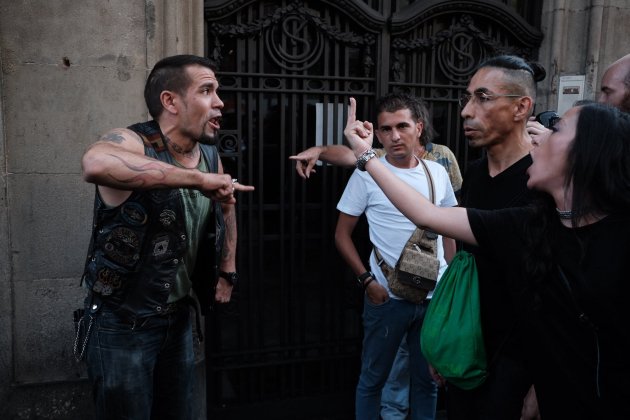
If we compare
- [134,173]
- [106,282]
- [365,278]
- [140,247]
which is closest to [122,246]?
[140,247]

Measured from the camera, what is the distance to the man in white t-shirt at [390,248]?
3379 mm

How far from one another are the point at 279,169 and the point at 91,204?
1.28m

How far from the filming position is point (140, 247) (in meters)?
2.42

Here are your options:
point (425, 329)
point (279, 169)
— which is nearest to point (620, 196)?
point (425, 329)

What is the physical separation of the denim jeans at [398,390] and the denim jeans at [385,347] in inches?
14.8

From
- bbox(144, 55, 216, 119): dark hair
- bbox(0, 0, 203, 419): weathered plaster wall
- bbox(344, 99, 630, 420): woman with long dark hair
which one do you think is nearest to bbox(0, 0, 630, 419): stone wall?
bbox(0, 0, 203, 419): weathered plaster wall

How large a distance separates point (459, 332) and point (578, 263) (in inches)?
28.0

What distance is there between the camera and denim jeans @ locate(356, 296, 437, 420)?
3.37 m

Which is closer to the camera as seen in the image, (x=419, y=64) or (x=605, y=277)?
(x=605, y=277)

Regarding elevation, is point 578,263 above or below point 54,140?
below

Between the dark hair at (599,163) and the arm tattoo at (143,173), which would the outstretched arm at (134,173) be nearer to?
the arm tattoo at (143,173)

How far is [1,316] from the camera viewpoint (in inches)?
133

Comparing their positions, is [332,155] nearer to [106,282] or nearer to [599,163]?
[106,282]

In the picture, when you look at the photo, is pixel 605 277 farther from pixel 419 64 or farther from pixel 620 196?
pixel 419 64
